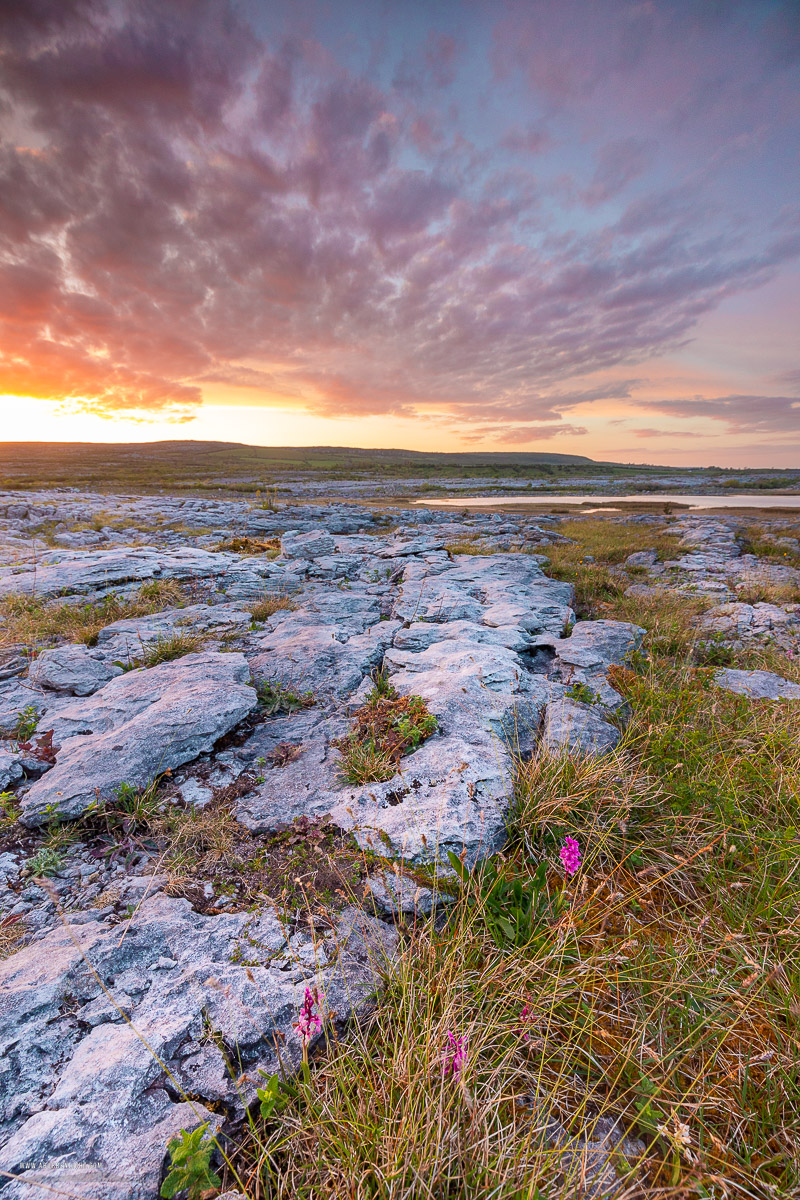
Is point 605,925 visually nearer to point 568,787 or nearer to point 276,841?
point 568,787

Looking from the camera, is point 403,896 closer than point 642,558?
Yes

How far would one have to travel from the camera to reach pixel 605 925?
274 cm

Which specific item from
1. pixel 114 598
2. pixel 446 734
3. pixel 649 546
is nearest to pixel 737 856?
pixel 446 734

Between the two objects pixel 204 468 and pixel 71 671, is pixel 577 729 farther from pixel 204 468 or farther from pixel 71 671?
pixel 204 468

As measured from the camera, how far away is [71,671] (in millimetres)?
5395

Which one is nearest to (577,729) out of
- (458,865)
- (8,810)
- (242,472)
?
(458,865)

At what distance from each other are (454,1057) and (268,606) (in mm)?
6850

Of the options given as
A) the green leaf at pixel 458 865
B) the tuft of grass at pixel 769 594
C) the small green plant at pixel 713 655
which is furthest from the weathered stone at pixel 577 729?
the tuft of grass at pixel 769 594

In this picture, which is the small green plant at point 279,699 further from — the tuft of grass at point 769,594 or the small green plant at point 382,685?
the tuft of grass at point 769,594

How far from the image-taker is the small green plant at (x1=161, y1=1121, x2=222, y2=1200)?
1.62 meters

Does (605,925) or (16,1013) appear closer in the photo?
(16,1013)

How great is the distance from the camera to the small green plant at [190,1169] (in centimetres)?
162

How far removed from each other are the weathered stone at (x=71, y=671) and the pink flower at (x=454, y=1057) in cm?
505

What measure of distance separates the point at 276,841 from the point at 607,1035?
2266mm
